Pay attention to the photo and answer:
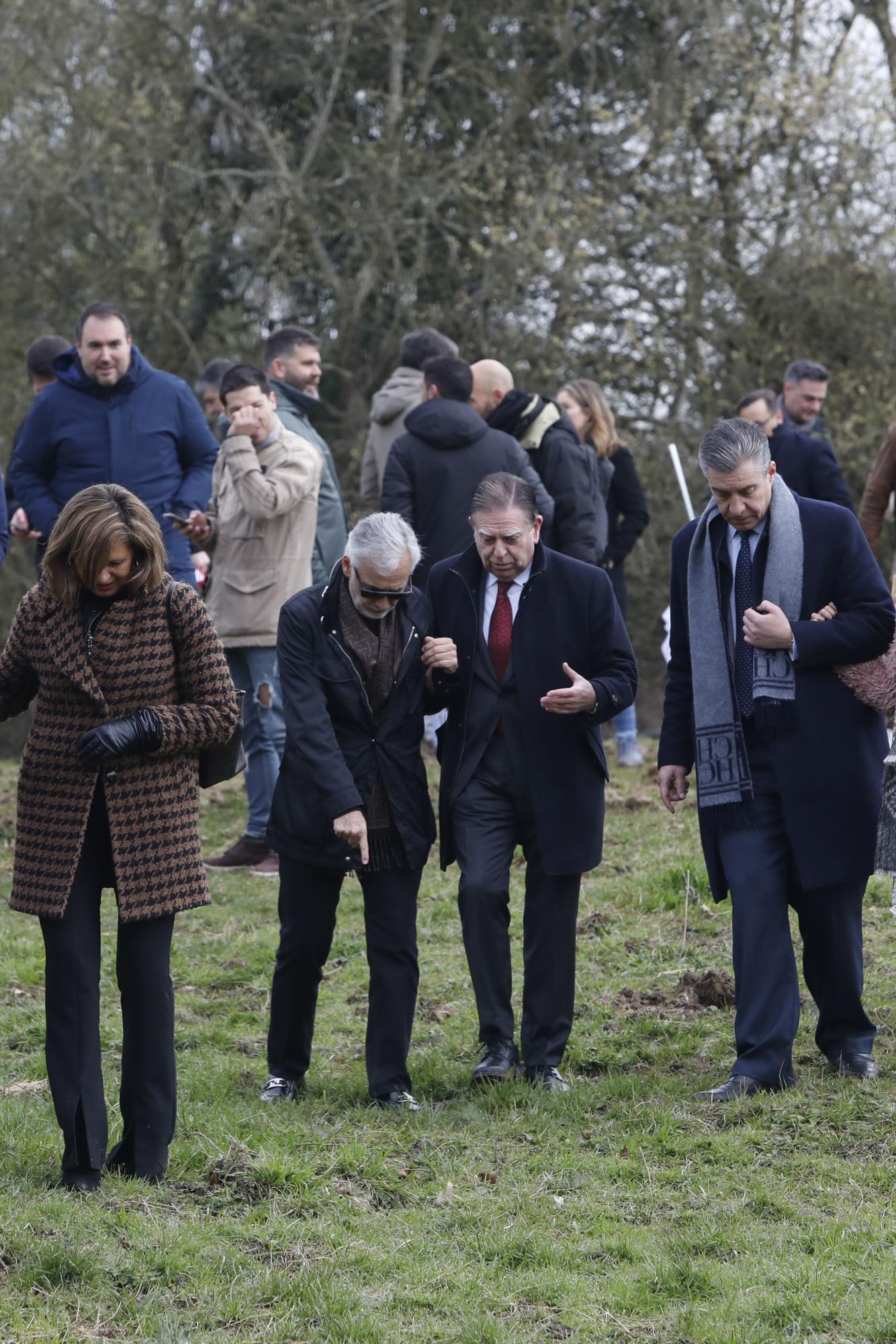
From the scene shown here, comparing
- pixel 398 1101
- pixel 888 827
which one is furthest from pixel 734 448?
pixel 398 1101

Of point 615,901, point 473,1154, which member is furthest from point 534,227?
point 473,1154

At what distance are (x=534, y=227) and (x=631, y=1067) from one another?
437 inches

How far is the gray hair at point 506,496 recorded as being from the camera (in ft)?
19.8

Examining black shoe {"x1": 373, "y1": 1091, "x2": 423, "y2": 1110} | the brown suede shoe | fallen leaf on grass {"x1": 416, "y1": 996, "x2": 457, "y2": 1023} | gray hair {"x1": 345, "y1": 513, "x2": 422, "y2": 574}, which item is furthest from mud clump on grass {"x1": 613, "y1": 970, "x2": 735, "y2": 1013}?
the brown suede shoe

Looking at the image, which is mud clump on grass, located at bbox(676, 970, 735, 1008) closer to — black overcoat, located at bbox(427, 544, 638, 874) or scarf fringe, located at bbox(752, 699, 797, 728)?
black overcoat, located at bbox(427, 544, 638, 874)

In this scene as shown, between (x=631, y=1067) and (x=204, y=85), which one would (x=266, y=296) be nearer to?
(x=204, y=85)

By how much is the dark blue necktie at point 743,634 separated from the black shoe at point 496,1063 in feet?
4.70

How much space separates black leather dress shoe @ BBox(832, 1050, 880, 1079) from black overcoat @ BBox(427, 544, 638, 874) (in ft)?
3.52

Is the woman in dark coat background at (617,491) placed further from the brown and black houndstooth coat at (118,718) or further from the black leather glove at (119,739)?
the black leather glove at (119,739)

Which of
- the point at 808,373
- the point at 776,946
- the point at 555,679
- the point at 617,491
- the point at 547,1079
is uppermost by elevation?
the point at 808,373

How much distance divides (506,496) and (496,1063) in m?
1.97

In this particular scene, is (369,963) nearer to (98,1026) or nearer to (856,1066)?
(98,1026)

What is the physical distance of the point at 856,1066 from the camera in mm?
5988

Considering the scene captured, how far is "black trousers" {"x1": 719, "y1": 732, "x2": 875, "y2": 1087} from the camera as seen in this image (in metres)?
5.86
